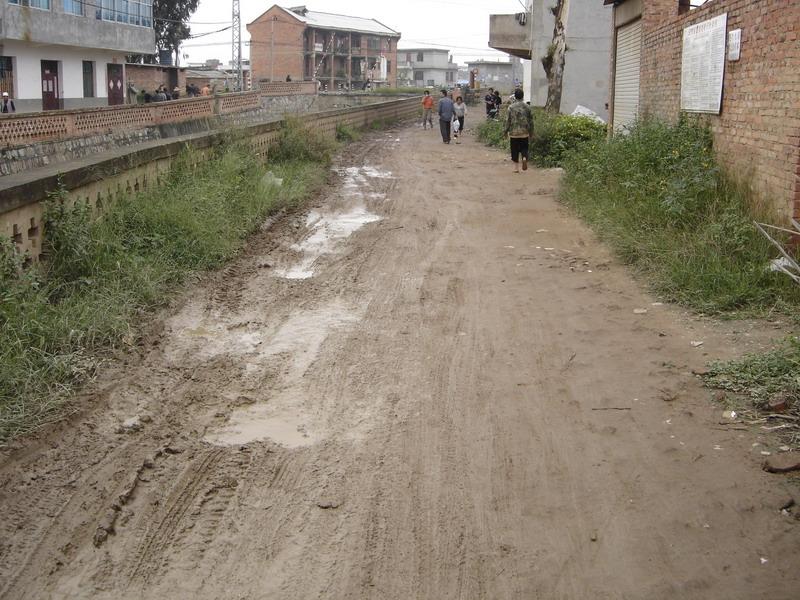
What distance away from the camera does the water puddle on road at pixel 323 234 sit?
9.39 meters

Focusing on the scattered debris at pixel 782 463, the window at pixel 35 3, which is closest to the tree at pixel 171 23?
the window at pixel 35 3

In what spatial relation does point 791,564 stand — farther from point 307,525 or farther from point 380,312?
point 380,312

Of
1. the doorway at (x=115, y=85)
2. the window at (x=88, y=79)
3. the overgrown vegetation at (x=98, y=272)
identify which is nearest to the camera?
the overgrown vegetation at (x=98, y=272)

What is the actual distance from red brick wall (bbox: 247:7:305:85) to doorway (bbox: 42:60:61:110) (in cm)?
3866

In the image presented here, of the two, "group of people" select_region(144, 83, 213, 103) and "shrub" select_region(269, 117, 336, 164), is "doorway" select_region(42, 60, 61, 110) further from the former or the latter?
"shrub" select_region(269, 117, 336, 164)

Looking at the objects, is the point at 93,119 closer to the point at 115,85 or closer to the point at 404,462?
the point at 404,462

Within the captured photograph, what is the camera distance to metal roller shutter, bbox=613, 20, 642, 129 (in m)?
15.7

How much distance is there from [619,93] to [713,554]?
49.1ft

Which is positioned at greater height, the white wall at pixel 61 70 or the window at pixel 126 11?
the window at pixel 126 11

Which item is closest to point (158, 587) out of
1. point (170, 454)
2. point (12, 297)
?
point (170, 454)

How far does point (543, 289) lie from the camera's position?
852cm

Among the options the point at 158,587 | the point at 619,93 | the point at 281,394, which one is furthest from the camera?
the point at 619,93

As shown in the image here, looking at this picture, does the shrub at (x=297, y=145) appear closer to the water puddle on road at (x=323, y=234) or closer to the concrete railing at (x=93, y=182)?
the concrete railing at (x=93, y=182)

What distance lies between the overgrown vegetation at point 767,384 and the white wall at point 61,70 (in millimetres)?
31752
